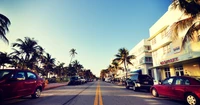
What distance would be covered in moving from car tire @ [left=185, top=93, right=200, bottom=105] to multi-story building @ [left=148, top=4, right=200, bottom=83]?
808cm

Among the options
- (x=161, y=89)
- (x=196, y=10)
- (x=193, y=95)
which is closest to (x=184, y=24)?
(x=196, y=10)

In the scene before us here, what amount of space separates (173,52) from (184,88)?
51.6 ft

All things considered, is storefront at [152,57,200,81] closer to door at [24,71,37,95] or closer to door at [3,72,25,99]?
door at [24,71,37,95]

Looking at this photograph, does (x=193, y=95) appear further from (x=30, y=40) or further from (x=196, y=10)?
(x=30, y=40)

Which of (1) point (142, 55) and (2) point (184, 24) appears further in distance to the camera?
(1) point (142, 55)

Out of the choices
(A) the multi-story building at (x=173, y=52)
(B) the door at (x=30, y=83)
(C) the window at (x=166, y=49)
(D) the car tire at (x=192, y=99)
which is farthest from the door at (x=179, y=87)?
(C) the window at (x=166, y=49)

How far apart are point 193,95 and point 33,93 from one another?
8.77m

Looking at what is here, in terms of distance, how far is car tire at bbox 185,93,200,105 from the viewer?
20.9ft

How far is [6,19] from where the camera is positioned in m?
17.2

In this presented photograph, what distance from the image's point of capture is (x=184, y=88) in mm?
7184

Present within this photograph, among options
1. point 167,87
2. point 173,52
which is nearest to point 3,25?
point 167,87

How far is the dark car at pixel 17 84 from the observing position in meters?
6.35

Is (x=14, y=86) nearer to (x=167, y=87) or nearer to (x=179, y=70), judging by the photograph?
(x=167, y=87)

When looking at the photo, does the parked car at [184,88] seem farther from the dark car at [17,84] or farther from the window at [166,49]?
the window at [166,49]
